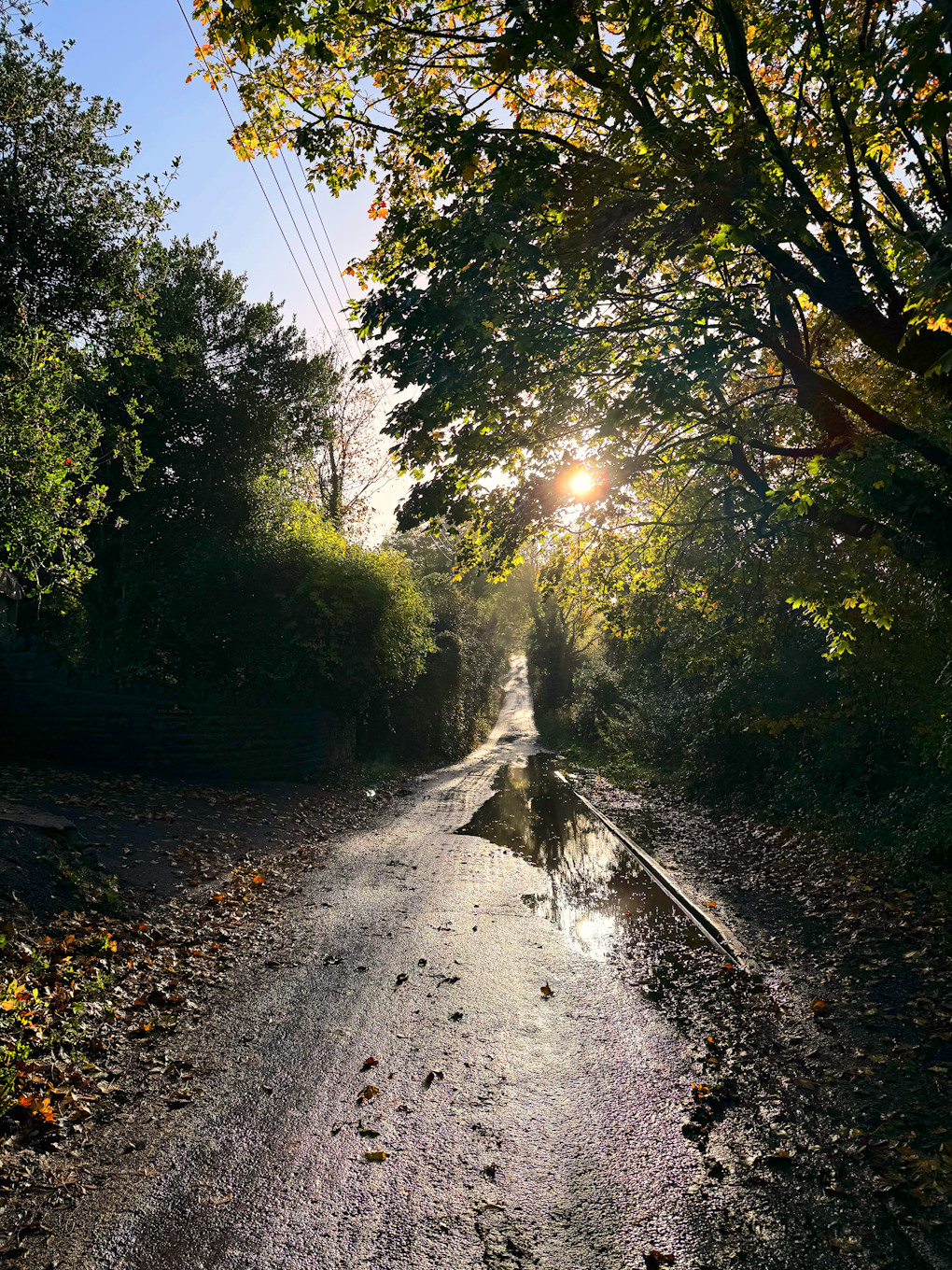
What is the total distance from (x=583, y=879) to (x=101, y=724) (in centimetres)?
943

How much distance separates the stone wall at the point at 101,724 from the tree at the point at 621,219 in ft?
26.7

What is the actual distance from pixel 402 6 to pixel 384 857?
10021mm

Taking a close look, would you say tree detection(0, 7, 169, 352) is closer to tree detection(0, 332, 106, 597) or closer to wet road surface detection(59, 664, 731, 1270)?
tree detection(0, 332, 106, 597)

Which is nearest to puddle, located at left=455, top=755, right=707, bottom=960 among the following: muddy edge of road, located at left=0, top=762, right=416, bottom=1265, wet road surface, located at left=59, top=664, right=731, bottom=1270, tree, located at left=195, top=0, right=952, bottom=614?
wet road surface, located at left=59, top=664, right=731, bottom=1270

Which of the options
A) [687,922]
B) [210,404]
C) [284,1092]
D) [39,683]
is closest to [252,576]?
[39,683]

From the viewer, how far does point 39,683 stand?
13539 millimetres

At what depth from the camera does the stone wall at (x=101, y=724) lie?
43.9 ft

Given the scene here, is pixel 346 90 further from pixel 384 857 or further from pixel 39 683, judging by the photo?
pixel 39 683

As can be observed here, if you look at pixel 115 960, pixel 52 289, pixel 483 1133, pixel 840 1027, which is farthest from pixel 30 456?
pixel 840 1027

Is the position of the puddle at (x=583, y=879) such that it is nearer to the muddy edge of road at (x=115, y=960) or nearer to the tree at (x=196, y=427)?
the muddy edge of road at (x=115, y=960)

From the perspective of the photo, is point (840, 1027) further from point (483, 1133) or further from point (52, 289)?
point (52, 289)

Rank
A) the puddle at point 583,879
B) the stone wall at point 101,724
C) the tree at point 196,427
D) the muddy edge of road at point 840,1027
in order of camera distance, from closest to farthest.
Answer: the muddy edge of road at point 840,1027 < the puddle at point 583,879 < the stone wall at point 101,724 < the tree at point 196,427

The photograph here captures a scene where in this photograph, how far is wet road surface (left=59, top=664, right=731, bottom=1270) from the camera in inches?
131

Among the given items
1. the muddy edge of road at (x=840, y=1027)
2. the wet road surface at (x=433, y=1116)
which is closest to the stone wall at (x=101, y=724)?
the wet road surface at (x=433, y=1116)
